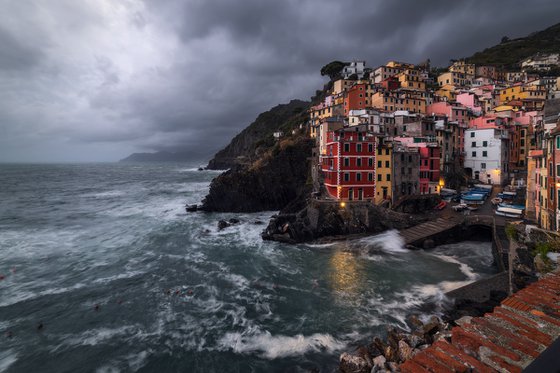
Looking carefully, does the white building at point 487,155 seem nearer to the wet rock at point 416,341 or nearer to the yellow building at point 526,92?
the yellow building at point 526,92

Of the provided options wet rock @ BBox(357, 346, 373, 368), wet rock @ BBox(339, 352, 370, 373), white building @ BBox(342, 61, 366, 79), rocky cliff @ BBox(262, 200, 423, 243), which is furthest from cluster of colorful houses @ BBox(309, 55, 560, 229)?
wet rock @ BBox(339, 352, 370, 373)

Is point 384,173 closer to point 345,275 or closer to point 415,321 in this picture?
point 345,275

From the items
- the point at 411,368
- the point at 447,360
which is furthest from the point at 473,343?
the point at 411,368

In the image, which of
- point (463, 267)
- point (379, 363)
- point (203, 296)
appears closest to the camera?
point (379, 363)

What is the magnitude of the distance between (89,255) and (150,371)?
2954 centimetres

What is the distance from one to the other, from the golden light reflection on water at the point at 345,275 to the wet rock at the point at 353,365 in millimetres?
10136

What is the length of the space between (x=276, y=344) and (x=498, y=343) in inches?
732

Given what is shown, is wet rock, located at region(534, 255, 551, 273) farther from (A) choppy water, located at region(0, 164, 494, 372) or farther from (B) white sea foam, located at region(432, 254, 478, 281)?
(B) white sea foam, located at region(432, 254, 478, 281)

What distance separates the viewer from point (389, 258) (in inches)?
1499

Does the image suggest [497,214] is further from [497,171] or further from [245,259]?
[245,259]

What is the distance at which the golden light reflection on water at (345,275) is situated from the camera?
30.0 metres

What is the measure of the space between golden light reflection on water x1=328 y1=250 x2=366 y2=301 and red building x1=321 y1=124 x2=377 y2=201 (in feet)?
44.0

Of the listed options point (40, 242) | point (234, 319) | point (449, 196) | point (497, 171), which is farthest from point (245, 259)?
Result: point (497, 171)

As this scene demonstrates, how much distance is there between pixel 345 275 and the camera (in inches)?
1331
